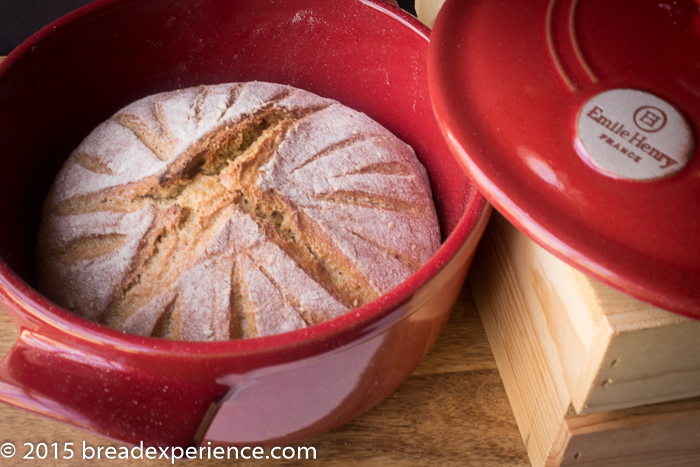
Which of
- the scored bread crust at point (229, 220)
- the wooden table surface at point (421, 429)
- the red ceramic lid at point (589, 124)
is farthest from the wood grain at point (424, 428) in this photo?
the red ceramic lid at point (589, 124)

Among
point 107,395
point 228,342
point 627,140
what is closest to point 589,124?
point 627,140

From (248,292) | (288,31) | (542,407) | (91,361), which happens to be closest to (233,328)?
(248,292)

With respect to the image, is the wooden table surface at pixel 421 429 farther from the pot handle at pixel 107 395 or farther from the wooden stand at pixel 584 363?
the pot handle at pixel 107 395

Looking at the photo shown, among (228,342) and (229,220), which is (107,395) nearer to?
(228,342)

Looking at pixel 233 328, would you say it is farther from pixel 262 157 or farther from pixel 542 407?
pixel 542 407

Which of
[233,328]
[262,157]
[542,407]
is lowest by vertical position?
[542,407]

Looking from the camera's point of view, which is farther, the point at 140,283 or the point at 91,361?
the point at 140,283
